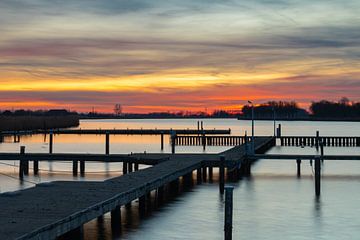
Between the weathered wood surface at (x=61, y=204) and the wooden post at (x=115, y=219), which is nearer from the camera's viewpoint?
the weathered wood surface at (x=61, y=204)

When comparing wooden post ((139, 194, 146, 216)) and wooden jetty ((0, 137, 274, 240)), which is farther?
wooden post ((139, 194, 146, 216))

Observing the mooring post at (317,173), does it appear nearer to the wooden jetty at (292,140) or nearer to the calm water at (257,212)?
the calm water at (257,212)

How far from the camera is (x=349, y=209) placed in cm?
3102

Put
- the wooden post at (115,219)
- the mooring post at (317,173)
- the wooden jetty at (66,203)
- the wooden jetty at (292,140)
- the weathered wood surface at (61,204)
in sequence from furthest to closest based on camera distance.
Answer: the wooden jetty at (292,140)
the mooring post at (317,173)
the wooden post at (115,219)
the wooden jetty at (66,203)
the weathered wood surface at (61,204)

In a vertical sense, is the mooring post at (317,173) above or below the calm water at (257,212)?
above

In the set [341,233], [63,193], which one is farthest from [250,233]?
[63,193]

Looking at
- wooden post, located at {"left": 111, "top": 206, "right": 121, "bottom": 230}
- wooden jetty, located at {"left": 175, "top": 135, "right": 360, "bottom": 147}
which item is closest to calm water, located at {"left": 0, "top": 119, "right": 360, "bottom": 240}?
wooden post, located at {"left": 111, "top": 206, "right": 121, "bottom": 230}

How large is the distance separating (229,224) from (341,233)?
722 cm

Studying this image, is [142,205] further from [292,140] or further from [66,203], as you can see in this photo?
[292,140]

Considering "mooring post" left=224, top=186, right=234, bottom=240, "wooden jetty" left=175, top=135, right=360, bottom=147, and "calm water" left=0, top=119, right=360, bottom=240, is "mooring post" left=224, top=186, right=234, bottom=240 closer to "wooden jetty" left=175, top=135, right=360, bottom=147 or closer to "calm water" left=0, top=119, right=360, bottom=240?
"calm water" left=0, top=119, right=360, bottom=240

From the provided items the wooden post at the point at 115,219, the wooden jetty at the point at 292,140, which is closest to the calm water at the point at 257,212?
the wooden post at the point at 115,219

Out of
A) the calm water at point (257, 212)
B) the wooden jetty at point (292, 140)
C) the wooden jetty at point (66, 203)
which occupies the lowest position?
the calm water at point (257, 212)

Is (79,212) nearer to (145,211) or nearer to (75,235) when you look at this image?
(75,235)

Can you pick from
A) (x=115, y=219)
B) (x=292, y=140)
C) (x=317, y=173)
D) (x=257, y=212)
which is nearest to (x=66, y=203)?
(x=115, y=219)
